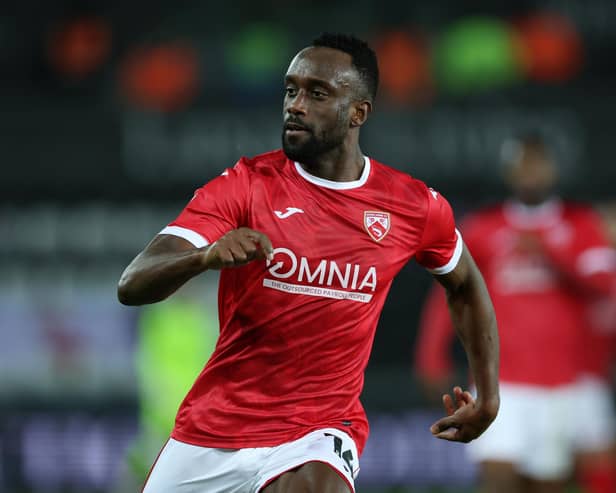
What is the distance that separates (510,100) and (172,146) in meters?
3.07

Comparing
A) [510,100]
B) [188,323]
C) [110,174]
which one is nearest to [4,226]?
[110,174]

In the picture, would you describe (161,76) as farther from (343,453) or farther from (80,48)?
(343,453)

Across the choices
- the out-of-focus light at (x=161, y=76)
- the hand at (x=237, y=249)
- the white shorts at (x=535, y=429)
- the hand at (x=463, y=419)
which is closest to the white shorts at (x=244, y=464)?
the hand at (x=463, y=419)

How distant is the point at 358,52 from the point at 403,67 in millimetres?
6979

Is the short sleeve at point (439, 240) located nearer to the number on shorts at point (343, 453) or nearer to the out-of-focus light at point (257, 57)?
the number on shorts at point (343, 453)

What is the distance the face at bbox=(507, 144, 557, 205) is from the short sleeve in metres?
3.10

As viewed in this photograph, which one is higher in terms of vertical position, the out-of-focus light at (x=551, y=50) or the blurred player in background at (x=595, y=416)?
the out-of-focus light at (x=551, y=50)

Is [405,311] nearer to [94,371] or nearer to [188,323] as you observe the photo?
[188,323]

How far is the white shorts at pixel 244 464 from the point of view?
4.30 meters

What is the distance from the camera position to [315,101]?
453 centimetres

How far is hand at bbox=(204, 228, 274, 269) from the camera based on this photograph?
373 centimetres

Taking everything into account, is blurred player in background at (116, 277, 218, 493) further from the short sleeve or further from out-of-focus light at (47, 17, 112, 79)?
the short sleeve

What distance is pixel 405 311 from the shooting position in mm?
10734

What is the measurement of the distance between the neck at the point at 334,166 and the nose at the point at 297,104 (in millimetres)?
215
